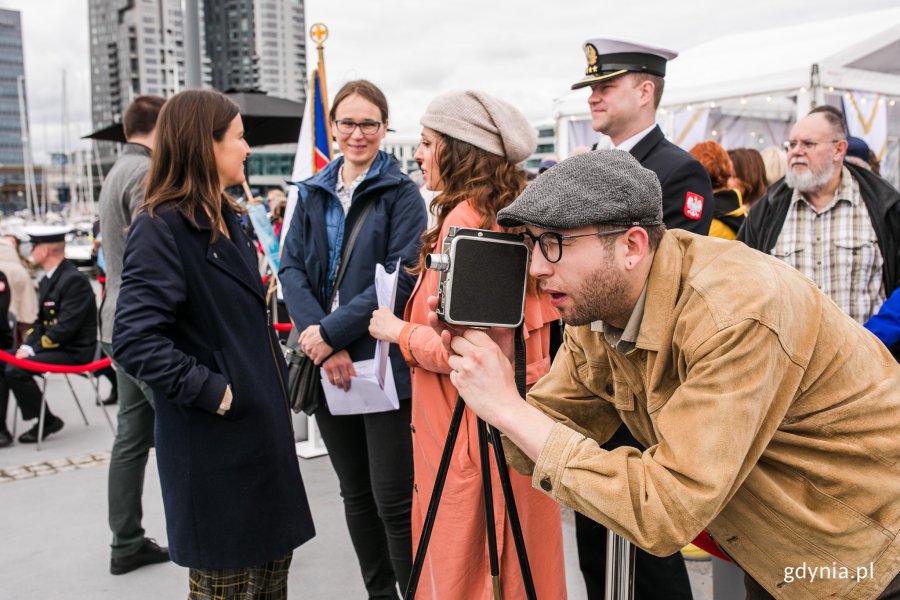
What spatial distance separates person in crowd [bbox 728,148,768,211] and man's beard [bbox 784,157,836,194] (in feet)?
5.87

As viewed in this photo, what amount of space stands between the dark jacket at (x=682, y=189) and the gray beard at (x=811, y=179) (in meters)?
1.07

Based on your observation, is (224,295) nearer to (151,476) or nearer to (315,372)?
(315,372)

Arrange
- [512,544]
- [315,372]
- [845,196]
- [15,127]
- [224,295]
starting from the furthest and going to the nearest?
[15,127]
[845,196]
[315,372]
[224,295]
[512,544]

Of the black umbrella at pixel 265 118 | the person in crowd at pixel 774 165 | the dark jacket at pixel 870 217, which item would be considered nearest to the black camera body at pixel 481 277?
the dark jacket at pixel 870 217

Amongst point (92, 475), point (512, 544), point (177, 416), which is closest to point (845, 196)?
point (512, 544)

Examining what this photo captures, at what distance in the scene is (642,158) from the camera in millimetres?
2795

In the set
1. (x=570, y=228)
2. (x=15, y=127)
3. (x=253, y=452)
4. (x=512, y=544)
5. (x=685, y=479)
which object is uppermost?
(x=15, y=127)

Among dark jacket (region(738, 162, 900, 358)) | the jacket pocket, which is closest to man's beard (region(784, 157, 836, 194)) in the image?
dark jacket (region(738, 162, 900, 358))

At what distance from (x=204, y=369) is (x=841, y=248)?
2.87 meters

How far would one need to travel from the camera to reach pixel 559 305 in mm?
1543

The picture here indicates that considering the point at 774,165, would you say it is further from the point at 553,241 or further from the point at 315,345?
the point at 553,241

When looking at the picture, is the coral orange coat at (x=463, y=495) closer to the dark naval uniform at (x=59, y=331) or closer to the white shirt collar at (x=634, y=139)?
the white shirt collar at (x=634, y=139)

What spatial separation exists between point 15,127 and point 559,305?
142810 mm

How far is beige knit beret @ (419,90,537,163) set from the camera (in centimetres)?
246
